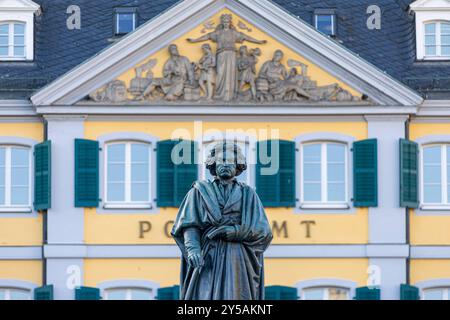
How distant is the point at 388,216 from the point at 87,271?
672 centimetres

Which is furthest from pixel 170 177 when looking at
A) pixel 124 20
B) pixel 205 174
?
pixel 124 20

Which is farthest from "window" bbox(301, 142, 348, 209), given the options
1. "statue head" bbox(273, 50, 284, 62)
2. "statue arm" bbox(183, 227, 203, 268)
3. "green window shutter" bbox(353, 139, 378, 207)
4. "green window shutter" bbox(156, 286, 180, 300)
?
"statue arm" bbox(183, 227, 203, 268)

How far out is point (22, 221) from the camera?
4116cm

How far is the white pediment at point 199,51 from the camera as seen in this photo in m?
40.8

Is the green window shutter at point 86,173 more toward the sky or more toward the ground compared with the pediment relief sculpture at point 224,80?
more toward the ground

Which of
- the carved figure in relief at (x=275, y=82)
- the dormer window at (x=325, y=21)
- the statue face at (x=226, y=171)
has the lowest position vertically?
the statue face at (x=226, y=171)

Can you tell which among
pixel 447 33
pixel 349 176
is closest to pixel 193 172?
pixel 349 176

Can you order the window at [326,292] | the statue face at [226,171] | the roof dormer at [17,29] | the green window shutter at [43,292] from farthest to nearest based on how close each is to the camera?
the roof dormer at [17,29] < the window at [326,292] < the green window shutter at [43,292] < the statue face at [226,171]

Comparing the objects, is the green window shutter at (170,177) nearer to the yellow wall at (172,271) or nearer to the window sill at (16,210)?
the yellow wall at (172,271)

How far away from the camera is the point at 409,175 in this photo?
40.9 m

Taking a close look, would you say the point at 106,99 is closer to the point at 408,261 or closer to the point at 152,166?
the point at 152,166

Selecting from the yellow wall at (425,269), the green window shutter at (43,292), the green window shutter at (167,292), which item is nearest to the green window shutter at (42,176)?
the green window shutter at (43,292)

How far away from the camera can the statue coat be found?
16078 mm

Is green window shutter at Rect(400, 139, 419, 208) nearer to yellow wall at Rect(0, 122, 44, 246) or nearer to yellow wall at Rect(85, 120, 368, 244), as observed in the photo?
yellow wall at Rect(85, 120, 368, 244)
